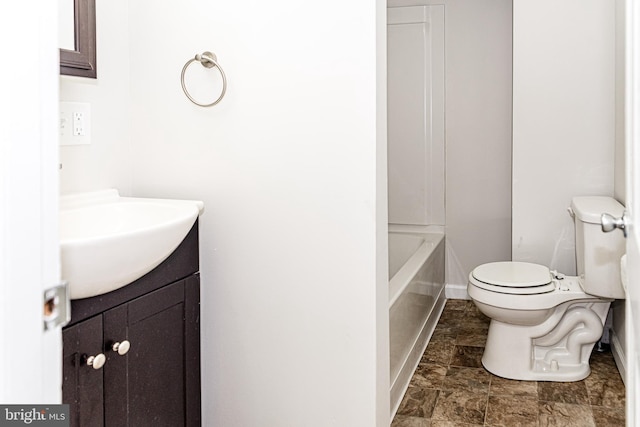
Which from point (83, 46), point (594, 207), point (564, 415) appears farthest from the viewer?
point (594, 207)

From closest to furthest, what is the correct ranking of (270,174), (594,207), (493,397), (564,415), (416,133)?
(270,174)
(564,415)
(493,397)
(594,207)
(416,133)

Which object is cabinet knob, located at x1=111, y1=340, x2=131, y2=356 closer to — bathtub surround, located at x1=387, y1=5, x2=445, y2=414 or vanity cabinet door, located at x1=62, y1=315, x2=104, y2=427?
vanity cabinet door, located at x1=62, y1=315, x2=104, y2=427

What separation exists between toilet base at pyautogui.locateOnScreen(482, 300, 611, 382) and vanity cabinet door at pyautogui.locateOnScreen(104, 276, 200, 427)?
1586 millimetres

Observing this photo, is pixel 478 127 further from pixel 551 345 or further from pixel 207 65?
pixel 207 65

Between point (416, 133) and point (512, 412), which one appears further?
point (416, 133)

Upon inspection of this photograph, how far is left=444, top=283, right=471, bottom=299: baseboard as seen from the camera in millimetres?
4395

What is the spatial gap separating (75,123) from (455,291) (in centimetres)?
296

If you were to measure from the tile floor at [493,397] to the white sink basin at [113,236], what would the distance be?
4.19 feet

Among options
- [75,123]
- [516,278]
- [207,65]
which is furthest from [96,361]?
[516,278]

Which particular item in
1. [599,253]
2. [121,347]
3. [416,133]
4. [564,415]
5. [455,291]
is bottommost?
[564,415]

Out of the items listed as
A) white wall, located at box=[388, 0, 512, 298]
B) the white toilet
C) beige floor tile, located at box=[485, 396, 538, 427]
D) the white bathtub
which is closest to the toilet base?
the white toilet

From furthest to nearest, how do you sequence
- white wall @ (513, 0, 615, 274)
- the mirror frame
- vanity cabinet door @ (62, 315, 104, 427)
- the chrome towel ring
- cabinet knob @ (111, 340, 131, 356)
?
1. white wall @ (513, 0, 615, 274)
2. the chrome towel ring
3. the mirror frame
4. cabinet knob @ (111, 340, 131, 356)
5. vanity cabinet door @ (62, 315, 104, 427)

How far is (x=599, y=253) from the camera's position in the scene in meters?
2.94

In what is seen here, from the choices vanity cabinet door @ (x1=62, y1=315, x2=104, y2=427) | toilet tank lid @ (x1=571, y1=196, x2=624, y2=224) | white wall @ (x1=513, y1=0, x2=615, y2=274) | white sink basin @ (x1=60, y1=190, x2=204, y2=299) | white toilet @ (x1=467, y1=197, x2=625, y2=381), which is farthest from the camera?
white wall @ (x1=513, y1=0, x2=615, y2=274)
